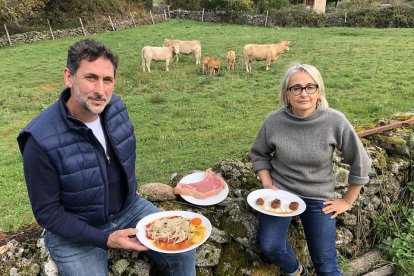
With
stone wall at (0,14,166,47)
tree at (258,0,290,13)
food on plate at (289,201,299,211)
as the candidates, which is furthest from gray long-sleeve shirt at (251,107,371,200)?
tree at (258,0,290,13)

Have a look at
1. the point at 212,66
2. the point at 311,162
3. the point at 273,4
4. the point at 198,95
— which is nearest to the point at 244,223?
the point at 311,162

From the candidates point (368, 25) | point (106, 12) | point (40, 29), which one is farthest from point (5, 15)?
point (368, 25)

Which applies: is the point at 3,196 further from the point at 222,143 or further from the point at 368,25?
the point at 368,25

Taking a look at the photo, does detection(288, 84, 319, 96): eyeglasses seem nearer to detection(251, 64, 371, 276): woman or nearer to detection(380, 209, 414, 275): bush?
detection(251, 64, 371, 276): woman

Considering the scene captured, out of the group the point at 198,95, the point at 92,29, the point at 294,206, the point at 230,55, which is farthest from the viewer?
the point at 92,29

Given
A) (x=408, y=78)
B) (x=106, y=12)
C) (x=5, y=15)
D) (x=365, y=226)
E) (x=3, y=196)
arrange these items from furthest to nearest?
1. (x=106, y=12)
2. (x=5, y=15)
3. (x=408, y=78)
4. (x=3, y=196)
5. (x=365, y=226)

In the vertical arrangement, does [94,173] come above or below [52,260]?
above

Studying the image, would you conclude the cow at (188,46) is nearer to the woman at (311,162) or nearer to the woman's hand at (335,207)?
the woman at (311,162)

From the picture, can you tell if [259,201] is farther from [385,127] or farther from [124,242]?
[385,127]

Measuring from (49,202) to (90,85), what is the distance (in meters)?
0.91

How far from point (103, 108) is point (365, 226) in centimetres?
322

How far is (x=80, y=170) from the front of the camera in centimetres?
284

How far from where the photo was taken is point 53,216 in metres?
2.78

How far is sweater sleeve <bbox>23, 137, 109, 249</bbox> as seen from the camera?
2.68 metres
